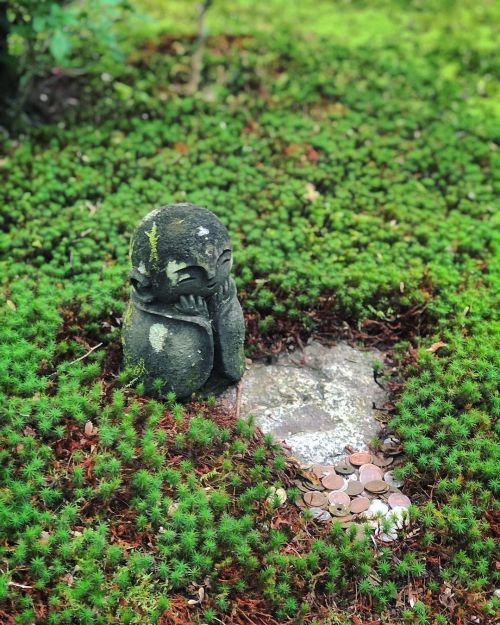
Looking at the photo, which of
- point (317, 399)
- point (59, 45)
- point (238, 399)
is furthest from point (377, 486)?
point (59, 45)

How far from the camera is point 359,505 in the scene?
4184mm

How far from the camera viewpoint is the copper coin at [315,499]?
13.7 feet

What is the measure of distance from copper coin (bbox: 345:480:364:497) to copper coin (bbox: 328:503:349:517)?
4.7 inches

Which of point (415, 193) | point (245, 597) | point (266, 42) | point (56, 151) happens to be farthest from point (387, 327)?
point (266, 42)

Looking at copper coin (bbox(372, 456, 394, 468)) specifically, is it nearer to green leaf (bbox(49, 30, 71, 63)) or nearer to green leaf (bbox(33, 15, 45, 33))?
green leaf (bbox(49, 30, 71, 63))

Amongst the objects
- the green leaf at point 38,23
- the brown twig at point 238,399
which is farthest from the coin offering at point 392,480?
the green leaf at point 38,23

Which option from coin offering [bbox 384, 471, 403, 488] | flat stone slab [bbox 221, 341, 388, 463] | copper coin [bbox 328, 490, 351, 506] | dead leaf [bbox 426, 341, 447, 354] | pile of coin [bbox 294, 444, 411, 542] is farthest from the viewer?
dead leaf [bbox 426, 341, 447, 354]

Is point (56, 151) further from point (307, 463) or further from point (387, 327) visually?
point (307, 463)

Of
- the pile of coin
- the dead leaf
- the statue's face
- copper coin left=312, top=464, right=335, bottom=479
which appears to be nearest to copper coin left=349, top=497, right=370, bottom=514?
the pile of coin

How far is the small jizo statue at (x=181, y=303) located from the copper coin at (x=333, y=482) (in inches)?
35.1

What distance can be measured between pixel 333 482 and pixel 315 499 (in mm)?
175

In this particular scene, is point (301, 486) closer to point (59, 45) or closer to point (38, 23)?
point (59, 45)

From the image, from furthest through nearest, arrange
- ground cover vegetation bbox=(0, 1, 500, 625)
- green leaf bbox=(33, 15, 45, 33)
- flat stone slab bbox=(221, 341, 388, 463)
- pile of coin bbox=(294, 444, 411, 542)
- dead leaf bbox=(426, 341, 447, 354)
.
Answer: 1. green leaf bbox=(33, 15, 45, 33)
2. dead leaf bbox=(426, 341, 447, 354)
3. flat stone slab bbox=(221, 341, 388, 463)
4. pile of coin bbox=(294, 444, 411, 542)
5. ground cover vegetation bbox=(0, 1, 500, 625)

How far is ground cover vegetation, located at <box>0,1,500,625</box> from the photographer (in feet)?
12.2
